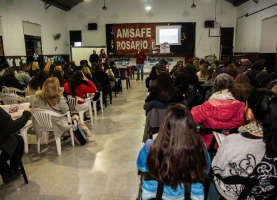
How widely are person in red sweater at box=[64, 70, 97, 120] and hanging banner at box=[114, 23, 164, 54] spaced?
9045 mm

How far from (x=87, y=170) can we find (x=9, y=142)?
98 centimetres

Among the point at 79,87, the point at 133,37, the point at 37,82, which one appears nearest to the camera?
the point at 37,82

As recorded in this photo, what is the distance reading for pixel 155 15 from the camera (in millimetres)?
12867

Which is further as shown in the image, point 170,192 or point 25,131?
point 25,131

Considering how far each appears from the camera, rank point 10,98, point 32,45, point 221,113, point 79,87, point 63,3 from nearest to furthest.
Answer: point 221,113, point 10,98, point 79,87, point 32,45, point 63,3

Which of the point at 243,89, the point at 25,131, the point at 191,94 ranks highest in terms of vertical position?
the point at 243,89

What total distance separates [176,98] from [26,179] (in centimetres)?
196

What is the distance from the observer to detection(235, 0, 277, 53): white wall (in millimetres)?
9040

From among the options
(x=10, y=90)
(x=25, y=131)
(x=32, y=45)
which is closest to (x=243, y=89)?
(x=25, y=131)

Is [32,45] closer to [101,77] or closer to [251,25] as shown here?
[101,77]

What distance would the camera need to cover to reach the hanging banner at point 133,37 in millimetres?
12930

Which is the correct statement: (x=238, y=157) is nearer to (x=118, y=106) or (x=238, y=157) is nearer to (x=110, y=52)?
(x=118, y=106)

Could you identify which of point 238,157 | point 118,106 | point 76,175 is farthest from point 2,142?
point 118,106

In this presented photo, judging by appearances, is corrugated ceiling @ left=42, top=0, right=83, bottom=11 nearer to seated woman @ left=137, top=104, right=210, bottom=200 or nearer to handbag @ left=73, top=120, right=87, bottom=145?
handbag @ left=73, top=120, right=87, bottom=145
